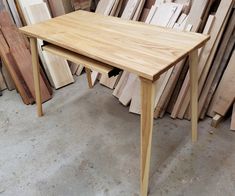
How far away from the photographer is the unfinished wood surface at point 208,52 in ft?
4.64

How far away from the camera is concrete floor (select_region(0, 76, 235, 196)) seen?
125 cm

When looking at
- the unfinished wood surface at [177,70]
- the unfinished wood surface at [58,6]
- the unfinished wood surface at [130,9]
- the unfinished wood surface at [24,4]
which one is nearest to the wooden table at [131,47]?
the unfinished wood surface at [177,70]

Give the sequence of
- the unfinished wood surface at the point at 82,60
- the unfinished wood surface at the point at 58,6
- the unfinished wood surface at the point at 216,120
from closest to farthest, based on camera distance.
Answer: the unfinished wood surface at the point at 82,60
the unfinished wood surface at the point at 216,120
the unfinished wood surface at the point at 58,6

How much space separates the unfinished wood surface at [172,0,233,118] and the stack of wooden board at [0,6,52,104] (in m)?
1.02

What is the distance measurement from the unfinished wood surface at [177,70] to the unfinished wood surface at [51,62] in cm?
86

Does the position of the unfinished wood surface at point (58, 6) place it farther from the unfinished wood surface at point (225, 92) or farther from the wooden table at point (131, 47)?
the unfinished wood surface at point (225, 92)

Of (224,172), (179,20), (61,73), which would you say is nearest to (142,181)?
(224,172)

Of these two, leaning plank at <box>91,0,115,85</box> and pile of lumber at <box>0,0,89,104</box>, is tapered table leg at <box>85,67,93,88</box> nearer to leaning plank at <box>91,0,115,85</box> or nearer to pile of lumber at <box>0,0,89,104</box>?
leaning plank at <box>91,0,115,85</box>

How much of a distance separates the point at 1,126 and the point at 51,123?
1.14 feet

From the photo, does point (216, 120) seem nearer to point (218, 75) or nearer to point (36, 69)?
point (218, 75)

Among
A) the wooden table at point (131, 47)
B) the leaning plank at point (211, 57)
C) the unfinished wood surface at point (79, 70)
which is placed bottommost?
the unfinished wood surface at point (79, 70)

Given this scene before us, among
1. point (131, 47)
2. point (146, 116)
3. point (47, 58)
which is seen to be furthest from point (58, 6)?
point (146, 116)

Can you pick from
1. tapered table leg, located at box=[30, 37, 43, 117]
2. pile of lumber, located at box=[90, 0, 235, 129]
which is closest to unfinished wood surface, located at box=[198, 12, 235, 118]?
pile of lumber, located at box=[90, 0, 235, 129]

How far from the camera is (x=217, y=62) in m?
1.53
